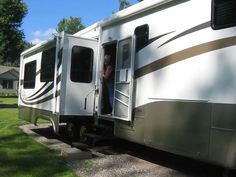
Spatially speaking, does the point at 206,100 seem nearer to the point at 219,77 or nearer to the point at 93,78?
the point at 219,77

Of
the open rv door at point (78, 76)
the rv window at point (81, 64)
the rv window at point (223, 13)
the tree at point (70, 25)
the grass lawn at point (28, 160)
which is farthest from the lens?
the tree at point (70, 25)

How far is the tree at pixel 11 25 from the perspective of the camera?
34000mm

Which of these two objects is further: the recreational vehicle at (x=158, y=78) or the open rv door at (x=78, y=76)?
the open rv door at (x=78, y=76)

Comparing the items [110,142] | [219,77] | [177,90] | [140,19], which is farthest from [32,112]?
[219,77]

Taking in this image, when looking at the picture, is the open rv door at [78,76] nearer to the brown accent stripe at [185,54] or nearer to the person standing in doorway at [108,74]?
the person standing in doorway at [108,74]

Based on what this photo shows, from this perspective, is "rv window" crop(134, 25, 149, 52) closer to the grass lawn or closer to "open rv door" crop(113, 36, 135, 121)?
"open rv door" crop(113, 36, 135, 121)

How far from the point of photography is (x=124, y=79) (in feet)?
25.6

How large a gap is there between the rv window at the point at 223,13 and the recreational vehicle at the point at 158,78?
15 mm

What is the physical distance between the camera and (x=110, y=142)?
407 inches

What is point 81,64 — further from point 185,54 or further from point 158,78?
point 185,54

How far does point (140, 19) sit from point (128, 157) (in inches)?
118

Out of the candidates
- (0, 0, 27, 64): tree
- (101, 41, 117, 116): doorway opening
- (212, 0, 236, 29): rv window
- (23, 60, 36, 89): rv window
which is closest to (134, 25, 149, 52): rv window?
(101, 41, 117, 116): doorway opening

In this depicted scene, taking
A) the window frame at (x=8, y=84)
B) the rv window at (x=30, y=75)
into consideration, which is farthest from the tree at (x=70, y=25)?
the rv window at (x=30, y=75)

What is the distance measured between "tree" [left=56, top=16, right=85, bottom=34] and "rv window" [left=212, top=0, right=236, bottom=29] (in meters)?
75.6
